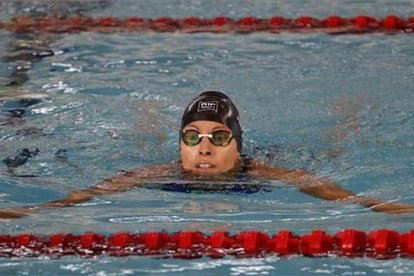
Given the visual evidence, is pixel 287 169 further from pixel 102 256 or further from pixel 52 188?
pixel 102 256

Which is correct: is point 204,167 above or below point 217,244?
above

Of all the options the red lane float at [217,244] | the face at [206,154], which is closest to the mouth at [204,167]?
the face at [206,154]

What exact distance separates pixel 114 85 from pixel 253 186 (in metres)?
2.00

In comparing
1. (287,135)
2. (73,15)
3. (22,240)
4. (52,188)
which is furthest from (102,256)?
(73,15)

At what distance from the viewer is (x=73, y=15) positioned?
7.63 metres

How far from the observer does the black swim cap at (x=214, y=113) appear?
4273 millimetres

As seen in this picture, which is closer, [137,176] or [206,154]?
[206,154]

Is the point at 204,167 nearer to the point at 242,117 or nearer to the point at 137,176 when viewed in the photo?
the point at 137,176

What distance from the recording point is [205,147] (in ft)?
13.5

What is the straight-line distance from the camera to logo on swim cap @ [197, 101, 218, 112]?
14.1 feet

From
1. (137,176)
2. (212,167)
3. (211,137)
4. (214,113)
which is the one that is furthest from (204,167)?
(137,176)

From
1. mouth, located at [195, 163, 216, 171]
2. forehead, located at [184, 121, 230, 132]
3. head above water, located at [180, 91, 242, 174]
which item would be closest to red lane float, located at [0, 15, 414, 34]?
head above water, located at [180, 91, 242, 174]

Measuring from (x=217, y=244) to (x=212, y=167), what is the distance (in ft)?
3.29

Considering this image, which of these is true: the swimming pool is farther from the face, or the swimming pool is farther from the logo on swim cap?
the logo on swim cap
